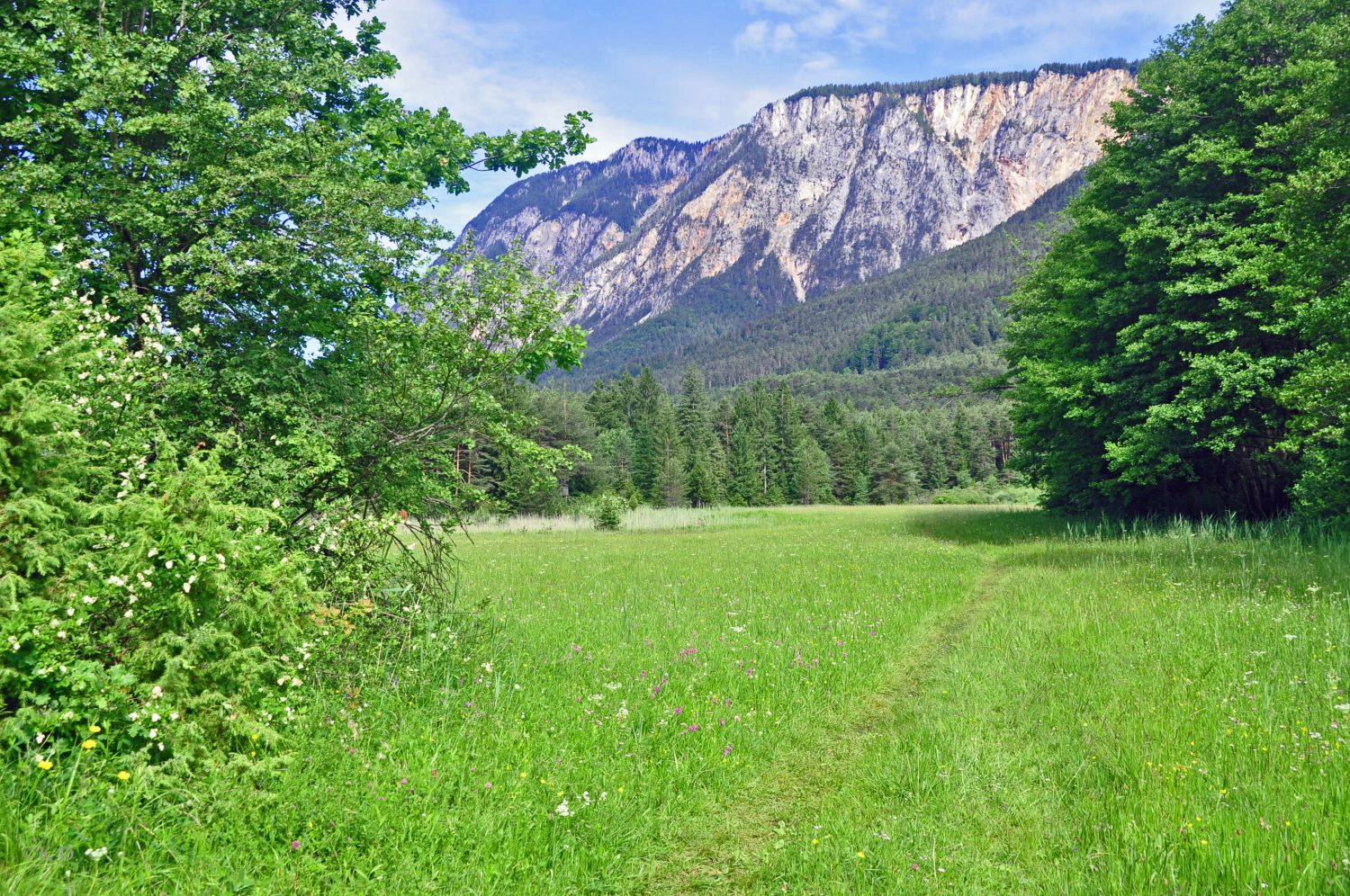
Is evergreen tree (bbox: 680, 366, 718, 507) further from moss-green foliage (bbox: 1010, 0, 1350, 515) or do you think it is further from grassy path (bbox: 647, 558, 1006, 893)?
grassy path (bbox: 647, 558, 1006, 893)

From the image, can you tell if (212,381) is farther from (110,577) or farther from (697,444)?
(697,444)

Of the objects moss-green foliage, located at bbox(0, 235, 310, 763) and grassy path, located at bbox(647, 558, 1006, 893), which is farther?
grassy path, located at bbox(647, 558, 1006, 893)

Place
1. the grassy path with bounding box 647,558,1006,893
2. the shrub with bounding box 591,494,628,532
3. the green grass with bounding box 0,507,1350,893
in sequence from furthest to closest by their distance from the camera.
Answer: the shrub with bounding box 591,494,628,532, the grassy path with bounding box 647,558,1006,893, the green grass with bounding box 0,507,1350,893

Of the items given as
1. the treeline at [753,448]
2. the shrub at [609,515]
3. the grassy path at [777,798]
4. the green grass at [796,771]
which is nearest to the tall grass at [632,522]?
the shrub at [609,515]

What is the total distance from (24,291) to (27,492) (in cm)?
139

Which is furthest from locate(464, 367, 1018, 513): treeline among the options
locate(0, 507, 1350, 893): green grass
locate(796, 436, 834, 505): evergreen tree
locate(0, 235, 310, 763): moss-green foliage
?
locate(0, 235, 310, 763): moss-green foliage

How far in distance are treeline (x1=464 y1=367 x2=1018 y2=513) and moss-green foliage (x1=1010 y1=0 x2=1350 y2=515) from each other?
46854mm

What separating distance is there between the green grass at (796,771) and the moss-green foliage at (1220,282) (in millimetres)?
6615

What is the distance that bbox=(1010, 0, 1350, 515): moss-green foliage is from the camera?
13180 mm

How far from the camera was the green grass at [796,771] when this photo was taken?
3666mm

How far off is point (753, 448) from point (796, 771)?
79.9 metres

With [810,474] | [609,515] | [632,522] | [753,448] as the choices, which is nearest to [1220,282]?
[609,515]

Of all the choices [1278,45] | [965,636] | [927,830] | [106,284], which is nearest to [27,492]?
[106,284]

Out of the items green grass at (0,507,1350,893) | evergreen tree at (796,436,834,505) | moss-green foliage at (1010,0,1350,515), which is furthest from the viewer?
evergreen tree at (796,436,834,505)
